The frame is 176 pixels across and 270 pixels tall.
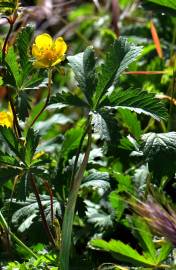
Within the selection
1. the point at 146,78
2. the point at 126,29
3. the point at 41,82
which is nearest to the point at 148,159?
the point at 41,82

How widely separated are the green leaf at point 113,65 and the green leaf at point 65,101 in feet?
0.14

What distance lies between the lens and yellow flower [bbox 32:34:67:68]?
1511 millimetres

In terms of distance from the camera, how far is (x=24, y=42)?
5.23 ft

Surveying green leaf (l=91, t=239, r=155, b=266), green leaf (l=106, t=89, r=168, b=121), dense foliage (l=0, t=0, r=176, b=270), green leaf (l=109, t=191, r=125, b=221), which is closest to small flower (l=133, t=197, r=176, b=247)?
dense foliage (l=0, t=0, r=176, b=270)

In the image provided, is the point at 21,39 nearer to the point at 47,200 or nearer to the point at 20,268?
the point at 47,200

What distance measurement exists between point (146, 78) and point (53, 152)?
1.47 feet

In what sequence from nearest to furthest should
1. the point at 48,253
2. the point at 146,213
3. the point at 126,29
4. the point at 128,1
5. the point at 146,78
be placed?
the point at 146,213 → the point at 48,253 → the point at 146,78 → the point at 126,29 → the point at 128,1

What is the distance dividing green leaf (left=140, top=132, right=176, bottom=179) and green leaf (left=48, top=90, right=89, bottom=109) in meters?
0.20

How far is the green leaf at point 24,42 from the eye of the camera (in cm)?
159

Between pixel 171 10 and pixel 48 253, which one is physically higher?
pixel 171 10

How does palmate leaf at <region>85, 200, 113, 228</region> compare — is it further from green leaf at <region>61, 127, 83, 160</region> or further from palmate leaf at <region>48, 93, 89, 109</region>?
palmate leaf at <region>48, 93, 89, 109</region>

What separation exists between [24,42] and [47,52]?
12cm

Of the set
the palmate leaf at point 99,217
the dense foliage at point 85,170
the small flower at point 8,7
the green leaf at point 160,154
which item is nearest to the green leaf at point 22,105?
the dense foliage at point 85,170

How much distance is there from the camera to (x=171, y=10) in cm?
176
